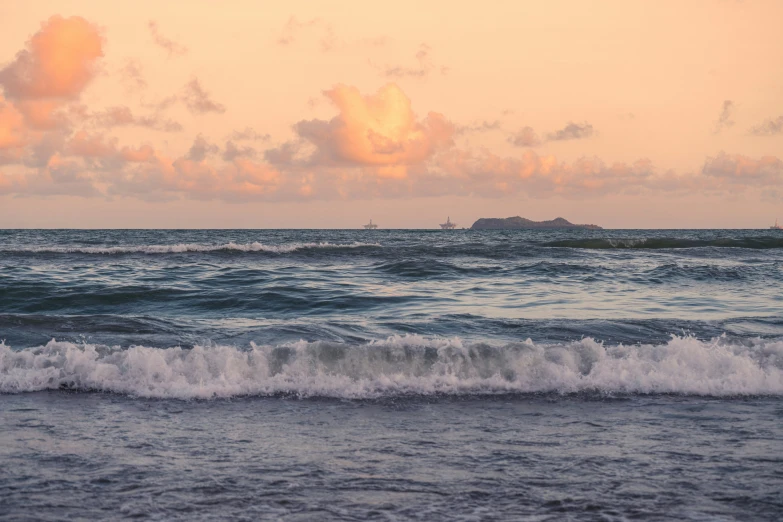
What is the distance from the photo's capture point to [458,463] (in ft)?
15.1

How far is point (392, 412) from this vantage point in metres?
6.16

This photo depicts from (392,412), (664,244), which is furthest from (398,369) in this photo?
(664,244)

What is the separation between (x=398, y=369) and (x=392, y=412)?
4.99 feet

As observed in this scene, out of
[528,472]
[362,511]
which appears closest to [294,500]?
[362,511]

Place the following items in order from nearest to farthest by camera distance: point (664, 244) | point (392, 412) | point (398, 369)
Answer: point (392, 412) → point (398, 369) → point (664, 244)

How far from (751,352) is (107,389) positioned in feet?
25.0

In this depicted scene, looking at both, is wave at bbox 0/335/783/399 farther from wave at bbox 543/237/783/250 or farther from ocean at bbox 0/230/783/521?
wave at bbox 543/237/783/250

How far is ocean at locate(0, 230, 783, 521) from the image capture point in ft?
13.0

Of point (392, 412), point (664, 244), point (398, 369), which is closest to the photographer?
point (392, 412)

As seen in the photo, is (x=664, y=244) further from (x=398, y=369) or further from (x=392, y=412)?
(x=392, y=412)

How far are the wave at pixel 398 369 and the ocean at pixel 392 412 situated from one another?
1.0 inches

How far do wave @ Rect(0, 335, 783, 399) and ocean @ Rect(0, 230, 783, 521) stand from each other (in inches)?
1.0

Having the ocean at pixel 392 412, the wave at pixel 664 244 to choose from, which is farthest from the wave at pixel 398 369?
the wave at pixel 664 244

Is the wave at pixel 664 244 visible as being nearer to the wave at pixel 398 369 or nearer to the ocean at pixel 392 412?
the ocean at pixel 392 412
